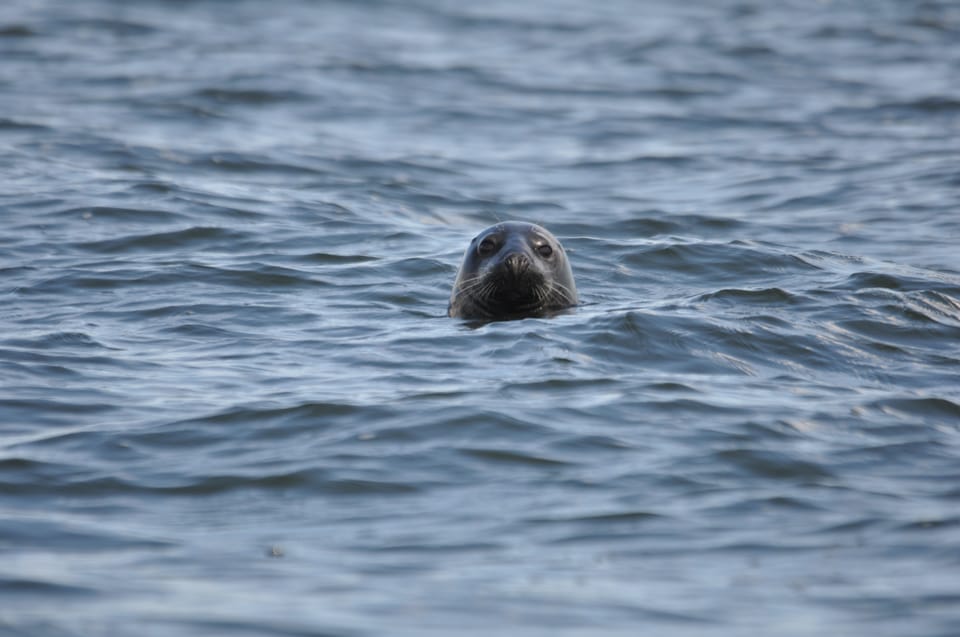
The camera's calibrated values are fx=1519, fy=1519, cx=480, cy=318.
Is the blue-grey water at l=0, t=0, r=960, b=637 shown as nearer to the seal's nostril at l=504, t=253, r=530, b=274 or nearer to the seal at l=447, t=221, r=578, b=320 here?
the seal at l=447, t=221, r=578, b=320

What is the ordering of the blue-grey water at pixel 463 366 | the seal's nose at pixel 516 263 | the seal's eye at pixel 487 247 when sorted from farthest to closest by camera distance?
the seal's eye at pixel 487 247 → the seal's nose at pixel 516 263 → the blue-grey water at pixel 463 366

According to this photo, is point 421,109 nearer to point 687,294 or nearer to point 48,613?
point 687,294

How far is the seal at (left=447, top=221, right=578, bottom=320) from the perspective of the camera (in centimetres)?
1057

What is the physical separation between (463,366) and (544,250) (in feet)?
6.86

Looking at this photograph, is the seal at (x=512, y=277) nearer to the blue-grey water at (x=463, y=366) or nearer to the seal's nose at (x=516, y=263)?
the seal's nose at (x=516, y=263)

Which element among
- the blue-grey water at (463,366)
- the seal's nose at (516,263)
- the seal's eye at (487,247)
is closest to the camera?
the blue-grey water at (463,366)

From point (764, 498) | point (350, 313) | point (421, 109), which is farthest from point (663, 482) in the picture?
point (421, 109)

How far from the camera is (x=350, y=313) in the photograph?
11086mm

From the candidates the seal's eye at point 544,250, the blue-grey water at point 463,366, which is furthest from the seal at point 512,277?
the blue-grey water at point 463,366

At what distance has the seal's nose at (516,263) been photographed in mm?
10492

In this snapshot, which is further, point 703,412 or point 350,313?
point 350,313

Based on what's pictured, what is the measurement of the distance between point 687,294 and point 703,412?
3.57 metres

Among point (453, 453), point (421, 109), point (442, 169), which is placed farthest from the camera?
point (421, 109)

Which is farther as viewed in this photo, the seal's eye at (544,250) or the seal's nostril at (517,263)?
the seal's eye at (544,250)
